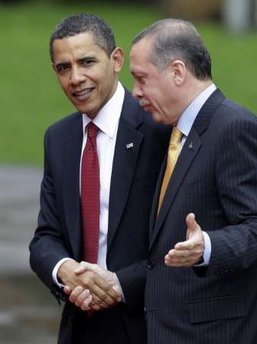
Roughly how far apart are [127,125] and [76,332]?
31.9 inches

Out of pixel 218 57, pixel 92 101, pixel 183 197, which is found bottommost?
pixel 183 197

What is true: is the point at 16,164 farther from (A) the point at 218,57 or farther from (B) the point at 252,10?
(B) the point at 252,10

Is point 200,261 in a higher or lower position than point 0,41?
lower

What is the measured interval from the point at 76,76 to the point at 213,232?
84 centimetres

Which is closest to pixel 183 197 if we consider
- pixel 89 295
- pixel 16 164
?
pixel 89 295

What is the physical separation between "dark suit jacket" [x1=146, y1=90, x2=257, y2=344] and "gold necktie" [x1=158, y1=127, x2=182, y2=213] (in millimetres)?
77

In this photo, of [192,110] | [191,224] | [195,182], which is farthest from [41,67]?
[191,224]

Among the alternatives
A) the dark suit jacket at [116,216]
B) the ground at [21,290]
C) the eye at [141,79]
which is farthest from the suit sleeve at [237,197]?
the ground at [21,290]

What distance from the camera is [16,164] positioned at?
42.0ft

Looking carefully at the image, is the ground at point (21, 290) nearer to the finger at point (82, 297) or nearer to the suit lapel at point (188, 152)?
the finger at point (82, 297)

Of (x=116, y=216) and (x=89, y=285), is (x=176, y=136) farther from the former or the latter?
(x=89, y=285)

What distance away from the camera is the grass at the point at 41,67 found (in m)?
13.8

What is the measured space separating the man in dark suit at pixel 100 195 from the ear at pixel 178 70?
41 cm

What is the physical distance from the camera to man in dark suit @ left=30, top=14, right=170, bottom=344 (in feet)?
16.9
